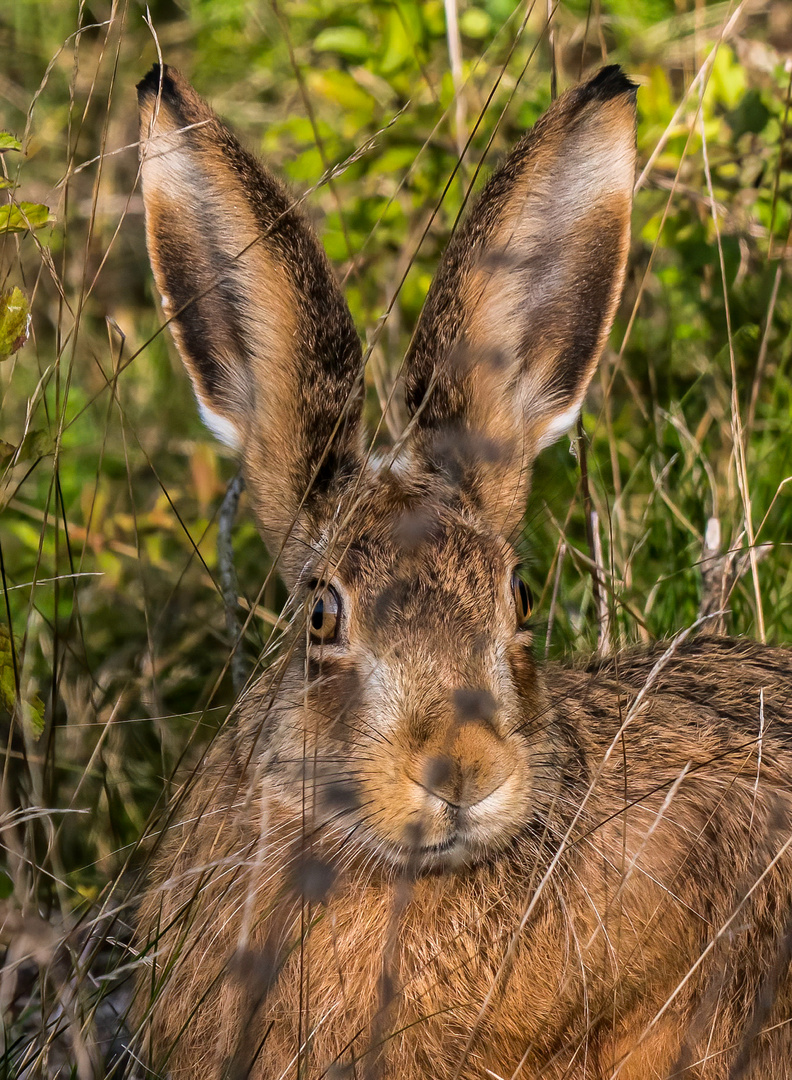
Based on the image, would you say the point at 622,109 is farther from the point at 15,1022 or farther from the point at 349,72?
the point at 15,1022

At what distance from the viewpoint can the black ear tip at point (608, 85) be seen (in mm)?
2941

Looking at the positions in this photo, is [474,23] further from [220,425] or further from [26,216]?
[26,216]


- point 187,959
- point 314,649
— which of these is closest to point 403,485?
point 314,649

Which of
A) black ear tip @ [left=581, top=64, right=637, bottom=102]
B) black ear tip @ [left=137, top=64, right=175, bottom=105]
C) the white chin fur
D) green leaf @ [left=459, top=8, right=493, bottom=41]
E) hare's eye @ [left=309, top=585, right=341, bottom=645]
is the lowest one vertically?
hare's eye @ [left=309, top=585, right=341, bottom=645]

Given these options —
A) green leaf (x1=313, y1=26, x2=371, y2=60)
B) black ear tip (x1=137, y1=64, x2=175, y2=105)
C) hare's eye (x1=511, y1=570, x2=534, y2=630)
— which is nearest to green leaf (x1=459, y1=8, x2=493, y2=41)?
green leaf (x1=313, y1=26, x2=371, y2=60)

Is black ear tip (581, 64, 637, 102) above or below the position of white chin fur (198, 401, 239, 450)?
above

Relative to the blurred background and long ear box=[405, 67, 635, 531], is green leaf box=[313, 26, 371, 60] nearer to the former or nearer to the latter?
the blurred background

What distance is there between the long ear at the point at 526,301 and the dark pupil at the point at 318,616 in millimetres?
478

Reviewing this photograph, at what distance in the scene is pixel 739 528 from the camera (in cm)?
422

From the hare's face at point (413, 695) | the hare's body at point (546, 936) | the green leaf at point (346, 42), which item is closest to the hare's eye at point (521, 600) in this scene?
the hare's face at point (413, 695)

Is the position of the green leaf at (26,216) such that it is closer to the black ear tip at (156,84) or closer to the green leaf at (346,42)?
the black ear tip at (156,84)

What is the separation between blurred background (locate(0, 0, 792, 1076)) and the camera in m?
3.88

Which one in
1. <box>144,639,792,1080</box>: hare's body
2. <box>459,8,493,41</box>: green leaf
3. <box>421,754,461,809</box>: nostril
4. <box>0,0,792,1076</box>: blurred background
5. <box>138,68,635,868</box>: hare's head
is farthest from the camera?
<box>459,8,493,41</box>: green leaf

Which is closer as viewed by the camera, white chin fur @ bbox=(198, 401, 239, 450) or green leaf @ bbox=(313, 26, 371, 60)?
white chin fur @ bbox=(198, 401, 239, 450)
